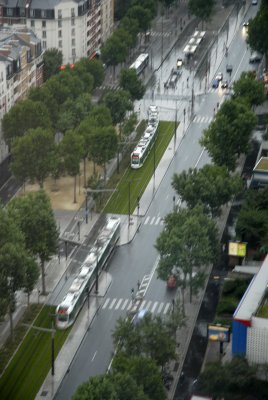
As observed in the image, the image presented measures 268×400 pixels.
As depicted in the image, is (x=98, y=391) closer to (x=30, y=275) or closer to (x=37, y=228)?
(x=30, y=275)

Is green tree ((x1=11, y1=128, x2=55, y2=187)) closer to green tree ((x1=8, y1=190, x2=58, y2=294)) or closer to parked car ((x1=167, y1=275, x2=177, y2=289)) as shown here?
green tree ((x1=8, y1=190, x2=58, y2=294))

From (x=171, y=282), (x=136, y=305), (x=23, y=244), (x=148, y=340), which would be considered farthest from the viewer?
(x=171, y=282)

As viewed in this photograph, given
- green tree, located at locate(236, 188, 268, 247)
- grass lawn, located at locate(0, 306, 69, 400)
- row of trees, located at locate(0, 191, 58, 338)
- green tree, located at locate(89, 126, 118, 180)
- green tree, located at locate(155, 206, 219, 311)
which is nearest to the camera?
grass lawn, located at locate(0, 306, 69, 400)

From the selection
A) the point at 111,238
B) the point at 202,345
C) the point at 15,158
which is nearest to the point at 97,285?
the point at 111,238

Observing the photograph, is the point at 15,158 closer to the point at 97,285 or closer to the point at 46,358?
the point at 97,285

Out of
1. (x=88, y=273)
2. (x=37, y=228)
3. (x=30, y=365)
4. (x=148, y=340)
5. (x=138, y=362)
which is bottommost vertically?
(x=30, y=365)

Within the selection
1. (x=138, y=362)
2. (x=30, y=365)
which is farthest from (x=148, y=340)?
(x=30, y=365)

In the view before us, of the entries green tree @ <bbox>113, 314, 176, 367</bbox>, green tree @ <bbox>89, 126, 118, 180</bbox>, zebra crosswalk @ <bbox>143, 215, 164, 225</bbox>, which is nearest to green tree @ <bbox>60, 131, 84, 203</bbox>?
green tree @ <bbox>89, 126, 118, 180</bbox>
